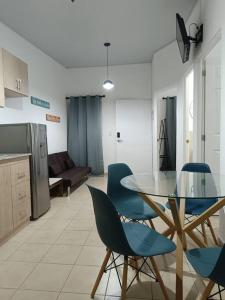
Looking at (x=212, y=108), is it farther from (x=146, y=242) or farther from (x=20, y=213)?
(x=20, y=213)

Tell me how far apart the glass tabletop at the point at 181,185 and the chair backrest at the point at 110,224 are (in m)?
0.41

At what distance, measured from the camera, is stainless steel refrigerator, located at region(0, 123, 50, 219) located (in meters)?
3.13

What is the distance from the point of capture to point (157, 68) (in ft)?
17.2

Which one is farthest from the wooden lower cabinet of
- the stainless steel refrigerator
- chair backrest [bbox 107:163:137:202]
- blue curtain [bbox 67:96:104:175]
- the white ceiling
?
blue curtain [bbox 67:96:104:175]

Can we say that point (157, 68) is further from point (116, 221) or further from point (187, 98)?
point (116, 221)

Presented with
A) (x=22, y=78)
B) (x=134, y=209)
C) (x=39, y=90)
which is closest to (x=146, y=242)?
(x=134, y=209)

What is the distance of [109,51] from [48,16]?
1862 millimetres

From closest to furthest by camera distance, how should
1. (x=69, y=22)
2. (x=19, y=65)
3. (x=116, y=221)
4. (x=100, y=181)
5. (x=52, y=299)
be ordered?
(x=116, y=221)
(x=52, y=299)
(x=19, y=65)
(x=69, y=22)
(x=100, y=181)

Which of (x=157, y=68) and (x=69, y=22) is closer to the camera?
(x=69, y=22)

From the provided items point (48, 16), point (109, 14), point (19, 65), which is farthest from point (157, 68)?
point (19, 65)

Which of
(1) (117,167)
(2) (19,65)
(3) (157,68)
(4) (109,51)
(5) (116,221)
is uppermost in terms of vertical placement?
(4) (109,51)

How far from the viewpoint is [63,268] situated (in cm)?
207

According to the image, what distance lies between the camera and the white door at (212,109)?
3.04 m

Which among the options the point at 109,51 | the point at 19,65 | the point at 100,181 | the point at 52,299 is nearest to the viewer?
the point at 52,299
